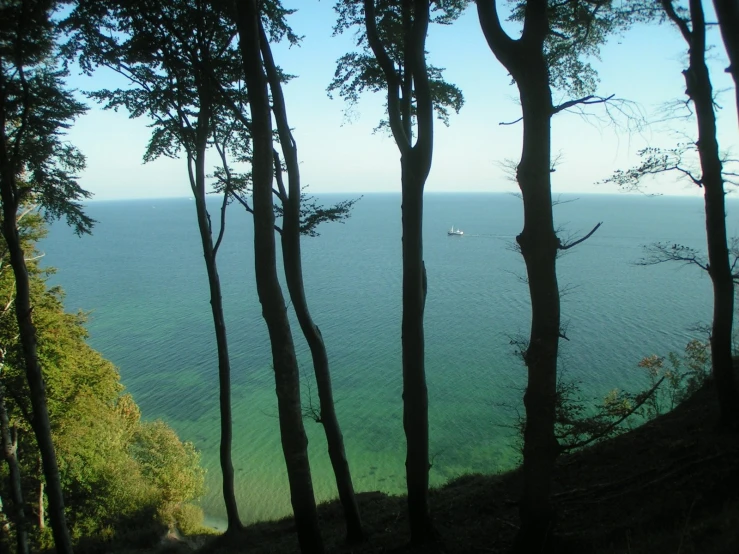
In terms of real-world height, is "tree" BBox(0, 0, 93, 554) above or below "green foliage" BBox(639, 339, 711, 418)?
above

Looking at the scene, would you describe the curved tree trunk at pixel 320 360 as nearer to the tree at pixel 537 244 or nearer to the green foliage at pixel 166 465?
the tree at pixel 537 244

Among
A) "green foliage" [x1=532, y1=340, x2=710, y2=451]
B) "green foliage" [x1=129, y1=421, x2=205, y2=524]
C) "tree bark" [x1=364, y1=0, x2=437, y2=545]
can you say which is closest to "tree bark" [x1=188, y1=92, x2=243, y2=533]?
"tree bark" [x1=364, y1=0, x2=437, y2=545]

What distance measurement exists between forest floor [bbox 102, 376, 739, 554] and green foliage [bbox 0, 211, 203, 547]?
652cm

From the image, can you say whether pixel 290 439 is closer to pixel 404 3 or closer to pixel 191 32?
pixel 404 3

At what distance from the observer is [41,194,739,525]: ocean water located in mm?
17484

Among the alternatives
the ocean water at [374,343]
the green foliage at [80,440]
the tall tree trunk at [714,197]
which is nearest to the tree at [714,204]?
the tall tree trunk at [714,197]

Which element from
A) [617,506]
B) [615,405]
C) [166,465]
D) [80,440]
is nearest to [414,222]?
[617,506]

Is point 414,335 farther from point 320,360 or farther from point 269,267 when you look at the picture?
point 269,267

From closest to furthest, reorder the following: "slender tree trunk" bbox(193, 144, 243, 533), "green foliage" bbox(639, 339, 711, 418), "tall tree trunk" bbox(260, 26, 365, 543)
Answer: "tall tree trunk" bbox(260, 26, 365, 543), "slender tree trunk" bbox(193, 144, 243, 533), "green foliage" bbox(639, 339, 711, 418)

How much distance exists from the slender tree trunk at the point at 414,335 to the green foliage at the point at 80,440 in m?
9.76

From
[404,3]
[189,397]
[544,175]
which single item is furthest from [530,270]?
[189,397]

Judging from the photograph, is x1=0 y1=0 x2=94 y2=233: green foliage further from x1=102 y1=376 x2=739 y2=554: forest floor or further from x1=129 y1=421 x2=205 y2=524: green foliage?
x1=129 y1=421 x2=205 y2=524: green foliage

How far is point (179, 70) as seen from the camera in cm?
673

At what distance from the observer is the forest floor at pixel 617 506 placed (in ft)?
12.1
